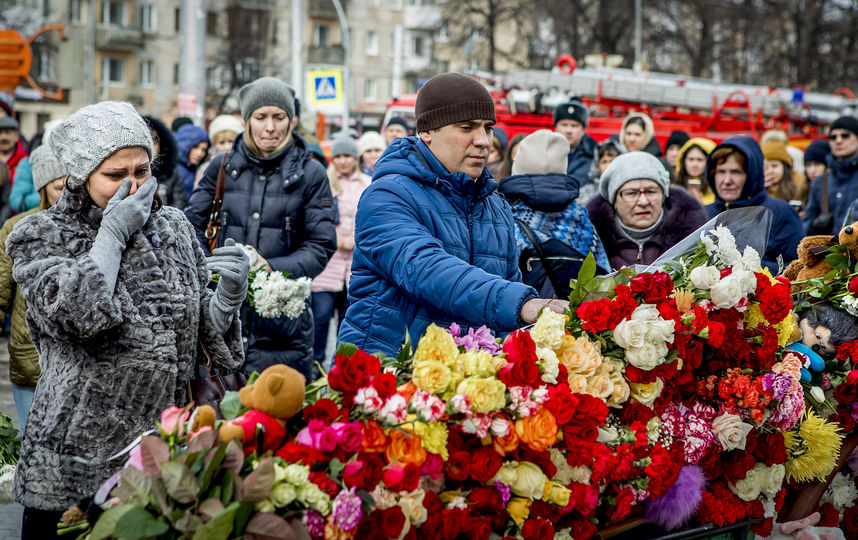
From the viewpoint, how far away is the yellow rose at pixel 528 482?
8.66 feet

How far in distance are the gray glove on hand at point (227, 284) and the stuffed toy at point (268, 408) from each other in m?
0.84

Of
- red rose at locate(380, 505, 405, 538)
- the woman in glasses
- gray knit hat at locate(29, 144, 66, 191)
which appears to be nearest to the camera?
red rose at locate(380, 505, 405, 538)

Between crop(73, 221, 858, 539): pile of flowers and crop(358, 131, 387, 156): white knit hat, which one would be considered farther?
crop(358, 131, 387, 156): white knit hat

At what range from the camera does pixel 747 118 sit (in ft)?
51.2

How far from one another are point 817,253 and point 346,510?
9.47 ft

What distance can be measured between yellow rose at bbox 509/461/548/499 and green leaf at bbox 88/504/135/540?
0.97 m

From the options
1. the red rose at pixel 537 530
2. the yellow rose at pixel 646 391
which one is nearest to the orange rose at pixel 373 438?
the red rose at pixel 537 530

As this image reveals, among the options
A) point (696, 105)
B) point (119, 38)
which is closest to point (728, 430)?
point (696, 105)

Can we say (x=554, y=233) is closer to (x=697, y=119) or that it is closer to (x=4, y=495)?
(x=4, y=495)

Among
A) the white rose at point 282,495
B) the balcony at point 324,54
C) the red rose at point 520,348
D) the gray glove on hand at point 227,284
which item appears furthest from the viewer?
the balcony at point 324,54

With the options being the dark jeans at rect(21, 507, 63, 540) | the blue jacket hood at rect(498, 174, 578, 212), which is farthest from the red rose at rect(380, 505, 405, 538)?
the blue jacket hood at rect(498, 174, 578, 212)

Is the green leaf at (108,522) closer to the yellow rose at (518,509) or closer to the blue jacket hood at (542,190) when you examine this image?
the yellow rose at (518,509)

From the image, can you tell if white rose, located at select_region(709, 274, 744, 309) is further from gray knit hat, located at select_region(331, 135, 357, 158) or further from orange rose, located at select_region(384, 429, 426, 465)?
gray knit hat, located at select_region(331, 135, 357, 158)

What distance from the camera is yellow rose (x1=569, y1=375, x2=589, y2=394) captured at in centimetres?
279
